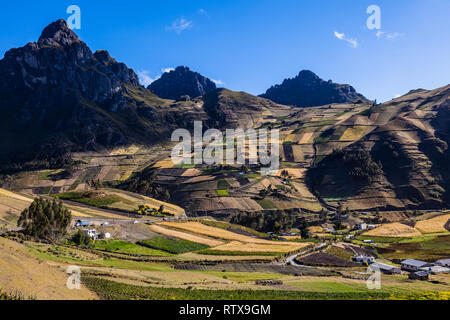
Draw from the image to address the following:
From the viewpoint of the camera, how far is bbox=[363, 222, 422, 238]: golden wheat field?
113 meters

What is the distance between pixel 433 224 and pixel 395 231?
1566 cm

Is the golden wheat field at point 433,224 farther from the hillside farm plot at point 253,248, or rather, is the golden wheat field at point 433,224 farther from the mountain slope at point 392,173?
the hillside farm plot at point 253,248

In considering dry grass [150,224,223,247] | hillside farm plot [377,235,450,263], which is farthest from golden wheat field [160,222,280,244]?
hillside farm plot [377,235,450,263]

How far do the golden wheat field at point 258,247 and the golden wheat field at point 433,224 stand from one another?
5491 cm

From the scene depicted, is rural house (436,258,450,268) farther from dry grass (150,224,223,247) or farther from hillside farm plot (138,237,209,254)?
hillside farm plot (138,237,209,254)

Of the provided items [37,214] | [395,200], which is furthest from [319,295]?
[395,200]

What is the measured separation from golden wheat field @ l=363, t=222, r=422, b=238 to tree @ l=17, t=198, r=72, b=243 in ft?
332

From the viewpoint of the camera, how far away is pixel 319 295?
41.8 meters

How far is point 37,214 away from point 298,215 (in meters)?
110

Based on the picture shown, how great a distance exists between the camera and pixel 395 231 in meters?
117

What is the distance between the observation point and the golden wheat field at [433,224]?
372 feet

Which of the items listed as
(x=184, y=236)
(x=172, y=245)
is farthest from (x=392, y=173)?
(x=172, y=245)

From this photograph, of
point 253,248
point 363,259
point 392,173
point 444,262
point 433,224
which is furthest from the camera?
point 392,173
